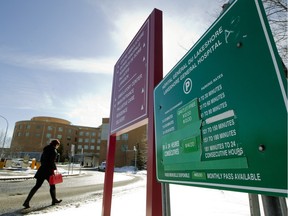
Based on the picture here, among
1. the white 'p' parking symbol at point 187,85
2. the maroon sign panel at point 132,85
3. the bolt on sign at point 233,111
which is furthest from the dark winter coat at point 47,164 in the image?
the white 'p' parking symbol at point 187,85

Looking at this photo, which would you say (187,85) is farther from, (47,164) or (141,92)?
(47,164)

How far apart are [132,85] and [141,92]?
43 cm

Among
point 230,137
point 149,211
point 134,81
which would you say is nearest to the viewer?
point 230,137

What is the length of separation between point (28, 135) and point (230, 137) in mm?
85619

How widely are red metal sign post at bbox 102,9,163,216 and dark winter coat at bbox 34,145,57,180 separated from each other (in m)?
2.24

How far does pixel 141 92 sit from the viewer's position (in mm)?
3049

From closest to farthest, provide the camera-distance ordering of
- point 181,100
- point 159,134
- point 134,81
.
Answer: point 181,100 < point 159,134 < point 134,81

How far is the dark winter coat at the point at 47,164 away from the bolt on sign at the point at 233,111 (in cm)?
467

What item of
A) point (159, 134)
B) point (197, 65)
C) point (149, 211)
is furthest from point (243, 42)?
point (149, 211)

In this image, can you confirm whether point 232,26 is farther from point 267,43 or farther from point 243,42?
point 267,43

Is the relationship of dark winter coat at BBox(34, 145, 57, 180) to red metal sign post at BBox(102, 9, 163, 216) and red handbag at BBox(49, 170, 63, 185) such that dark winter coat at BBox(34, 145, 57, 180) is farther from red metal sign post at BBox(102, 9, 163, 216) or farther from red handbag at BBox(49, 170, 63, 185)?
red metal sign post at BBox(102, 9, 163, 216)

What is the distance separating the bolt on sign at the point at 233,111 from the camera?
0.91m

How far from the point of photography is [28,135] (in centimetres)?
7612

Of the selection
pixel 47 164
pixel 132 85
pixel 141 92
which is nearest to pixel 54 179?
pixel 47 164
